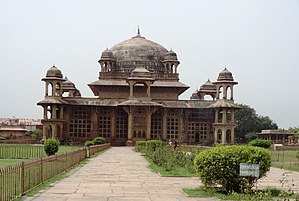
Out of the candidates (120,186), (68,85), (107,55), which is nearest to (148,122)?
(107,55)

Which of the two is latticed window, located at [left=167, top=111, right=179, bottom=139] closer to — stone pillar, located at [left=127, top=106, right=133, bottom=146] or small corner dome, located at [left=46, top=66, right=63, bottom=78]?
stone pillar, located at [left=127, top=106, right=133, bottom=146]

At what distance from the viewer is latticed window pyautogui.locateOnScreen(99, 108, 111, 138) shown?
149 ft

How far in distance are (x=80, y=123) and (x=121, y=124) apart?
3527 mm

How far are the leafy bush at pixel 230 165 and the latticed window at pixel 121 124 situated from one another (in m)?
34.4

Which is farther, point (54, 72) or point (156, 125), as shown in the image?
point (156, 125)

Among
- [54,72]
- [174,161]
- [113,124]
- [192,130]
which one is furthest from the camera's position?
[192,130]

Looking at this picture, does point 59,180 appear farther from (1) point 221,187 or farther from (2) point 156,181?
(1) point 221,187

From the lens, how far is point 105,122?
45.5 metres

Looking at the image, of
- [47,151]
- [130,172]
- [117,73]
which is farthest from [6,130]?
[130,172]

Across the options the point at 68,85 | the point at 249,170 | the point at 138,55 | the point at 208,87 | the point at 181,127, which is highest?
the point at 138,55

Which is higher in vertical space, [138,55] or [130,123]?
[138,55]

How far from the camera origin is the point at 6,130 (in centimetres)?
6172

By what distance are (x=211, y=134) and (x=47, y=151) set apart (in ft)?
82.0

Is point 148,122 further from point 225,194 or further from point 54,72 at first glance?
point 225,194
